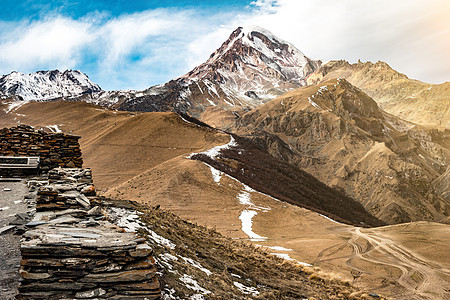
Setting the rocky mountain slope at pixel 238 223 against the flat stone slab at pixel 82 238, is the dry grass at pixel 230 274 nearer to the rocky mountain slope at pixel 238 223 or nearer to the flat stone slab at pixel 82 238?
the rocky mountain slope at pixel 238 223

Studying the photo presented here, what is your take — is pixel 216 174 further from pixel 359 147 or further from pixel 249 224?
pixel 359 147

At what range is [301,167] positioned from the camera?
79438 mm

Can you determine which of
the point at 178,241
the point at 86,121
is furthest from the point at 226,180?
the point at 86,121

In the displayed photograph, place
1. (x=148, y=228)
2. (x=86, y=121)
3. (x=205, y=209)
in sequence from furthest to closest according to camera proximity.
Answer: (x=86, y=121) → (x=205, y=209) → (x=148, y=228)

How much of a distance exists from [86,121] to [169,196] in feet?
155

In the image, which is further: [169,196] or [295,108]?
[295,108]

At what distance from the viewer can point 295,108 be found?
10194 cm

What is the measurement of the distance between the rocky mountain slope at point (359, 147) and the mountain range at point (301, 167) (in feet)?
1.17

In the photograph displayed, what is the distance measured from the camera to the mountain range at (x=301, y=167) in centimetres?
2000

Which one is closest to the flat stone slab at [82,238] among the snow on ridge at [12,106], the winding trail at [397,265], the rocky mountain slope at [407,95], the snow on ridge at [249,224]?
the winding trail at [397,265]

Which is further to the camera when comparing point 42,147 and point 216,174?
point 216,174

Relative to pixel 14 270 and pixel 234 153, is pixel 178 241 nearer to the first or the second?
pixel 14 270

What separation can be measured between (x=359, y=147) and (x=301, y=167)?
17.9m

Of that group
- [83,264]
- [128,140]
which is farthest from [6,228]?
[128,140]
